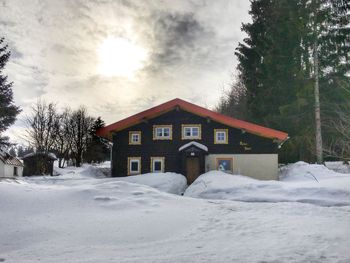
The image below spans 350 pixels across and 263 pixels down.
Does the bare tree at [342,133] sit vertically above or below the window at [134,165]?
above

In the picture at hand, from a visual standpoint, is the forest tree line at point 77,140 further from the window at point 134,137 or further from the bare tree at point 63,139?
the window at point 134,137

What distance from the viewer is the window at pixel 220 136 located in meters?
23.9

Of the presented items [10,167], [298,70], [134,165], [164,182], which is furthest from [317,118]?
[10,167]

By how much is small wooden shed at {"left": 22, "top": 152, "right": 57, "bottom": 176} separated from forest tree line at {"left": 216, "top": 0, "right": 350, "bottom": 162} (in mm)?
27926

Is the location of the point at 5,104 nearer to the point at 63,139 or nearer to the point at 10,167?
the point at 10,167

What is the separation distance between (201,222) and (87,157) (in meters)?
53.5

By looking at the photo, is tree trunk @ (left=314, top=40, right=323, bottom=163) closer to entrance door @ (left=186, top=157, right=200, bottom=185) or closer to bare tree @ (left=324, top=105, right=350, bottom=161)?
bare tree @ (left=324, top=105, right=350, bottom=161)

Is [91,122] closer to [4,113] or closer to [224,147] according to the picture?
[4,113]

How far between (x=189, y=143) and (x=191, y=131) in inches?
46.3

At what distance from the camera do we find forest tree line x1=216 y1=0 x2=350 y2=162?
2452 cm

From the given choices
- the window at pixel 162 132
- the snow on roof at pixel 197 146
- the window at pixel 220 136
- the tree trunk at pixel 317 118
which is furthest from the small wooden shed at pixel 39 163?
the tree trunk at pixel 317 118

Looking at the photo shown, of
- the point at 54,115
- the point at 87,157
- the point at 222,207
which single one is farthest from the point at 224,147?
the point at 87,157

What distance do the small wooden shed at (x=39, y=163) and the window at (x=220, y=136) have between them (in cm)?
2735

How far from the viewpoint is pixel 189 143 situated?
23641mm
